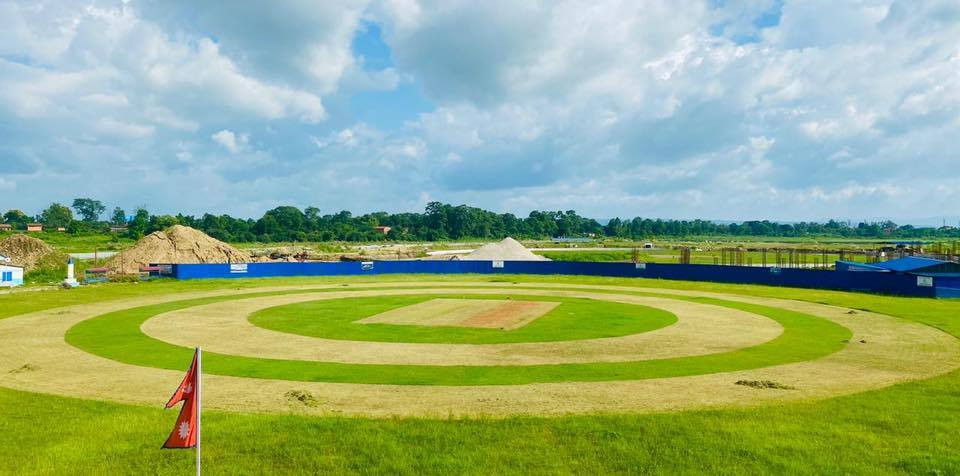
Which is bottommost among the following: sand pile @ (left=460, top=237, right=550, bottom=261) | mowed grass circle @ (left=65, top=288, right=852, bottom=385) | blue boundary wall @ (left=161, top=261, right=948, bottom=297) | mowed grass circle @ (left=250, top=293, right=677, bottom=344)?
mowed grass circle @ (left=65, top=288, right=852, bottom=385)

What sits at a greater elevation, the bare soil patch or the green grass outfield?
the bare soil patch

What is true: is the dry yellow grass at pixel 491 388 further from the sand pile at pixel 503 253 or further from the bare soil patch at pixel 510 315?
the sand pile at pixel 503 253

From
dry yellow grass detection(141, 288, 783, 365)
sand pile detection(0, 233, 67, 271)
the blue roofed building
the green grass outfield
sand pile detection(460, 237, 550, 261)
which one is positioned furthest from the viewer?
sand pile detection(460, 237, 550, 261)

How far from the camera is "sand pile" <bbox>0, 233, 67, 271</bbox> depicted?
80094mm

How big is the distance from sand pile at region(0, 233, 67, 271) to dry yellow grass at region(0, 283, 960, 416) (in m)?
60.6

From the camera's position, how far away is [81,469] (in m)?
14.9

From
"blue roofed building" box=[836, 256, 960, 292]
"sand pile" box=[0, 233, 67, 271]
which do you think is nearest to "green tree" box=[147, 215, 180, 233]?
"sand pile" box=[0, 233, 67, 271]

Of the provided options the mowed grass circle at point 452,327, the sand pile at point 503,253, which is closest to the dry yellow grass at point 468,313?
the mowed grass circle at point 452,327

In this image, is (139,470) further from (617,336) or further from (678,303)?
(678,303)

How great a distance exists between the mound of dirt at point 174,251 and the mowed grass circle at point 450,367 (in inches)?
2037

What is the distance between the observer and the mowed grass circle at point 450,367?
948 inches

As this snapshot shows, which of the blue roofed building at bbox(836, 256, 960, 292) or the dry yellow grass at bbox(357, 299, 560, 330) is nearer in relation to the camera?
the dry yellow grass at bbox(357, 299, 560, 330)

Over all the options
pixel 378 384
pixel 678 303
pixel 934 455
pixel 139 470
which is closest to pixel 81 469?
pixel 139 470

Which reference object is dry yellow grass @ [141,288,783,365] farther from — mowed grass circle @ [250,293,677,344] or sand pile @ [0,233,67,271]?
sand pile @ [0,233,67,271]
